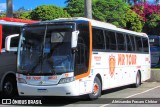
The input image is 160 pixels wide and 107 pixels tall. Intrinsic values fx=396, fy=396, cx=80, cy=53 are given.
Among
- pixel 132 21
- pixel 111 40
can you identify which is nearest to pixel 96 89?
pixel 111 40

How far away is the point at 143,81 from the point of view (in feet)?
69.9

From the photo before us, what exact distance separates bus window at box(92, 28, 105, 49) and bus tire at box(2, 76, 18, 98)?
3.63 m

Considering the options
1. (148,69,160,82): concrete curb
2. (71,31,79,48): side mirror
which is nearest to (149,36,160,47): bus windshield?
(148,69,160,82): concrete curb

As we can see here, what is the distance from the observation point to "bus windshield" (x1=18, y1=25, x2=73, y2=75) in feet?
41.3

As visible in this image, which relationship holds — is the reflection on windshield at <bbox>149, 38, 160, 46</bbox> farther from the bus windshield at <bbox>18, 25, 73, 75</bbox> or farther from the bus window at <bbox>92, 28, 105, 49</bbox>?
the bus windshield at <bbox>18, 25, 73, 75</bbox>

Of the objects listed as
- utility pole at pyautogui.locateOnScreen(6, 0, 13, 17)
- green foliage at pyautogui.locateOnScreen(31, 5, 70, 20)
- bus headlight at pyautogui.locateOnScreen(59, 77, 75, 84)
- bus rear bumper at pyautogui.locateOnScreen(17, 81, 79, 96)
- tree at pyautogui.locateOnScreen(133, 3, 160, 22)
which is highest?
tree at pyautogui.locateOnScreen(133, 3, 160, 22)

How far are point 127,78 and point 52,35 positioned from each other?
5.95 m

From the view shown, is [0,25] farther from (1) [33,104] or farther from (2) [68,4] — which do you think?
(2) [68,4]

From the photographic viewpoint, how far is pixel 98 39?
14352mm

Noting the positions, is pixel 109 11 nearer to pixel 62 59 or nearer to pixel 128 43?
pixel 128 43

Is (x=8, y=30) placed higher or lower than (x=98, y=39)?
higher

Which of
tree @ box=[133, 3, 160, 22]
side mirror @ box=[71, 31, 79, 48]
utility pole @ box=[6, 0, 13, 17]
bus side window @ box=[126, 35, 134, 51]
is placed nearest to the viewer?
side mirror @ box=[71, 31, 79, 48]

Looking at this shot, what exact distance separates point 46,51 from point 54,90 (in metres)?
1.33

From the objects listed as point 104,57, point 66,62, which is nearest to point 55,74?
point 66,62
